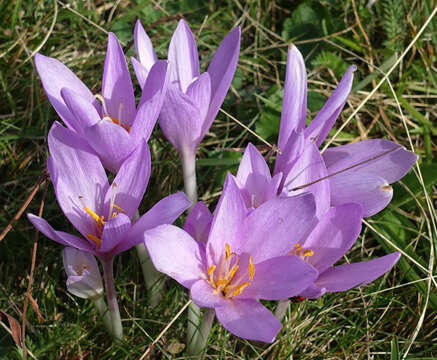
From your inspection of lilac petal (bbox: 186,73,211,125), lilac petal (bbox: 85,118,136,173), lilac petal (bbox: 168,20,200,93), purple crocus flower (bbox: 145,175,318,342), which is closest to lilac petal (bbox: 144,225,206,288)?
purple crocus flower (bbox: 145,175,318,342)

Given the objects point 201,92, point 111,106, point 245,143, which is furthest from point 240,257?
point 245,143

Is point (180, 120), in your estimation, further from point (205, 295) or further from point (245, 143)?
point (245, 143)

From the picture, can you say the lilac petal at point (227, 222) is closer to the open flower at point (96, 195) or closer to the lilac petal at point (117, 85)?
the open flower at point (96, 195)

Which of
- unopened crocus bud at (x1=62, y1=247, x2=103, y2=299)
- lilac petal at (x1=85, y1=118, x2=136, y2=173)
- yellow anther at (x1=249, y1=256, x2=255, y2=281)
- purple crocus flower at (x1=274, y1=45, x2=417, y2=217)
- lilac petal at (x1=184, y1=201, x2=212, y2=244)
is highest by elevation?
lilac petal at (x1=85, y1=118, x2=136, y2=173)

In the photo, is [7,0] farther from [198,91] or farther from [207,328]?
[207,328]

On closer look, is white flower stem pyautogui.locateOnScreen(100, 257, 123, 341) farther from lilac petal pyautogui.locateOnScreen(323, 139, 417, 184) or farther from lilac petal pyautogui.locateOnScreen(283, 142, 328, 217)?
lilac petal pyautogui.locateOnScreen(323, 139, 417, 184)

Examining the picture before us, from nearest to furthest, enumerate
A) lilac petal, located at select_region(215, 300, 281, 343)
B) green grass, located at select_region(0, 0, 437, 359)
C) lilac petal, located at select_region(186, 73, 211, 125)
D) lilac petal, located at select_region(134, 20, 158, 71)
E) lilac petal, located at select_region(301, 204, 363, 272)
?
lilac petal, located at select_region(215, 300, 281, 343)
lilac petal, located at select_region(301, 204, 363, 272)
lilac petal, located at select_region(186, 73, 211, 125)
lilac petal, located at select_region(134, 20, 158, 71)
green grass, located at select_region(0, 0, 437, 359)
